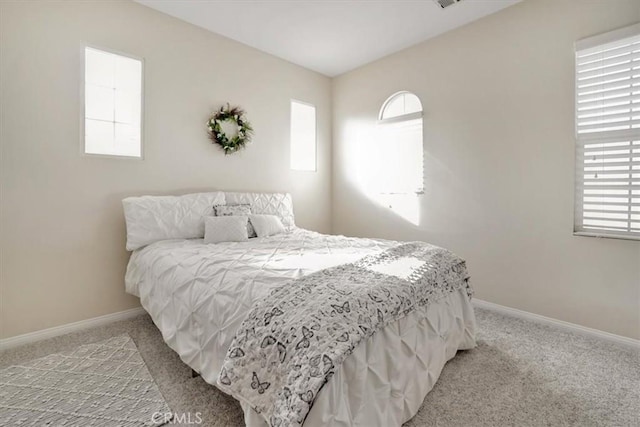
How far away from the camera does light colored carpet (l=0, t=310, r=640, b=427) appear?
1.54 m

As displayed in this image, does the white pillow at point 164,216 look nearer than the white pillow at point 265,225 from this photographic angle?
Yes

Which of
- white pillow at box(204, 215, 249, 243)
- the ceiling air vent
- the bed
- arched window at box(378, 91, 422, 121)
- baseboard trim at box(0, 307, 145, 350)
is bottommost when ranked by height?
baseboard trim at box(0, 307, 145, 350)

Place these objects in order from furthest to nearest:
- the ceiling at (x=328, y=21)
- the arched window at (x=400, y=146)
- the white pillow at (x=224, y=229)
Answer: the arched window at (x=400, y=146), the ceiling at (x=328, y=21), the white pillow at (x=224, y=229)

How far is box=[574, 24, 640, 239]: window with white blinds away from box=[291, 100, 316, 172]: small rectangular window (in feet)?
9.65

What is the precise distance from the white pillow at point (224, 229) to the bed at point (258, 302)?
11cm

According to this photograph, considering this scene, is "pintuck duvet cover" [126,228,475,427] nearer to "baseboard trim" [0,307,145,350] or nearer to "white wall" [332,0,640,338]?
"baseboard trim" [0,307,145,350]

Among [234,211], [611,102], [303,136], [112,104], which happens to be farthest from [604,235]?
[112,104]

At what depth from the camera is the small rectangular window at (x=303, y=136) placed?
4195 millimetres

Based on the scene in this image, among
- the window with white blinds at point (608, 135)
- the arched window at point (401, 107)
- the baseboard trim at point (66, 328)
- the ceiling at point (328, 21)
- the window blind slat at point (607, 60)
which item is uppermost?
the ceiling at point (328, 21)

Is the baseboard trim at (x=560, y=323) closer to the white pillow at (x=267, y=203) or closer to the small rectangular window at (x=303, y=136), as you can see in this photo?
the white pillow at (x=267, y=203)

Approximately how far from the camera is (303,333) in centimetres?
114

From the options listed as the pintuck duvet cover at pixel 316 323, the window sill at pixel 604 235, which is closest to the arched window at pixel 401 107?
the window sill at pixel 604 235

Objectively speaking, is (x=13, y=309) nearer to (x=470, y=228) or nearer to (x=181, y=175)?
(x=181, y=175)

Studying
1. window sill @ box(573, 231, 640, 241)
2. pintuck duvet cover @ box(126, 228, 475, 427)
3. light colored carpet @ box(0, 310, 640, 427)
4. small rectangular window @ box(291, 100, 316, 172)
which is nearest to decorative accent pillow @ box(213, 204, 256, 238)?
pintuck duvet cover @ box(126, 228, 475, 427)
